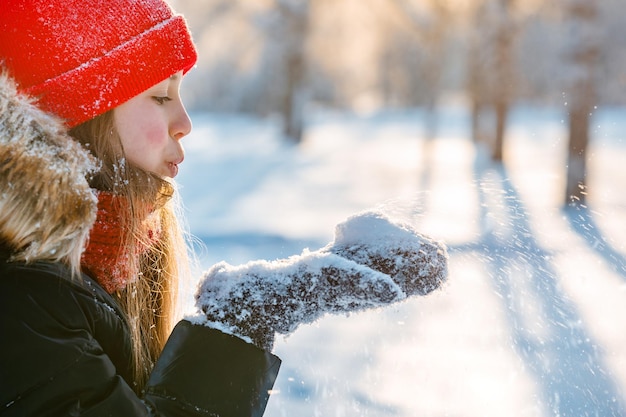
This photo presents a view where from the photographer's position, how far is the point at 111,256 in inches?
47.7

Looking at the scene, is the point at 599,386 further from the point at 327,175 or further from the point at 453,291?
the point at 327,175

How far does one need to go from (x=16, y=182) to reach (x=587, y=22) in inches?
281

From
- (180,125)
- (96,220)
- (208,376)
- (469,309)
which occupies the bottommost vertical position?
(469,309)

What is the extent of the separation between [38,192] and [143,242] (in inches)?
10.8

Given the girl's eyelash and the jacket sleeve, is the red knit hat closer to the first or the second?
the girl's eyelash

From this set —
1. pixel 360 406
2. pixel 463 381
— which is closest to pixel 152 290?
pixel 360 406

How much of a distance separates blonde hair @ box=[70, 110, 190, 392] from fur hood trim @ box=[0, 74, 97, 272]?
0.13m

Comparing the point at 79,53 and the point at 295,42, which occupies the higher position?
the point at 79,53

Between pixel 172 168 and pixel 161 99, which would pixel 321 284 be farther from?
pixel 161 99

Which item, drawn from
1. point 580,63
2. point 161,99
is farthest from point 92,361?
point 580,63

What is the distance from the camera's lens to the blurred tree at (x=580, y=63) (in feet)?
23.0

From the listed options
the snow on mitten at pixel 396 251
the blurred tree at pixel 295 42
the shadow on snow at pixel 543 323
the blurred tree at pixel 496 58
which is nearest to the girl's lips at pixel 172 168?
the snow on mitten at pixel 396 251

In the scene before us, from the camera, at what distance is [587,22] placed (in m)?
7.00

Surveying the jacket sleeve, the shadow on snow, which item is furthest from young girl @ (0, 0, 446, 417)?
the shadow on snow
